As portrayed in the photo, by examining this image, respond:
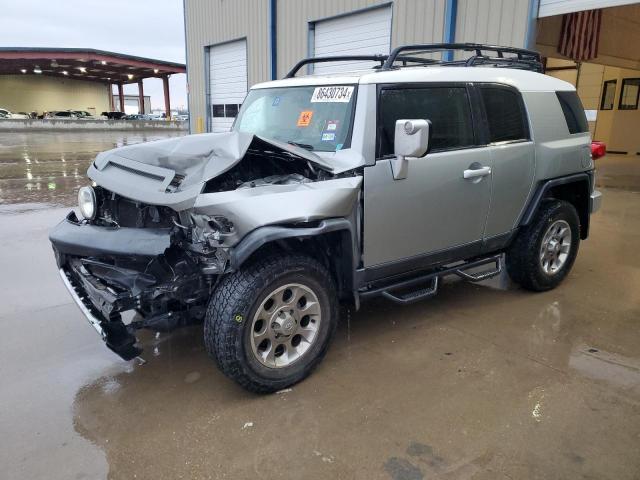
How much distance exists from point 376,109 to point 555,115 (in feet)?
6.99

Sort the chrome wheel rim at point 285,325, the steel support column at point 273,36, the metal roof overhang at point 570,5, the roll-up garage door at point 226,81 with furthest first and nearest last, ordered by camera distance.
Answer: the roll-up garage door at point 226,81
the steel support column at point 273,36
the metal roof overhang at point 570,5
the chrome wheel rim at point 285,325

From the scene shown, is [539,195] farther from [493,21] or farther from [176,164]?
[493,21]

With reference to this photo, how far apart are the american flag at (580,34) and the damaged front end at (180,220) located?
9495 mm

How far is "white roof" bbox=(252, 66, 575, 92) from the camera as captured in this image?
3441mm

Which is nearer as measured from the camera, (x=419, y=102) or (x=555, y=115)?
(x=419, y=102)

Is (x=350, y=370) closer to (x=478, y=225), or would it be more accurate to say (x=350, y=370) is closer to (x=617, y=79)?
(x=478, y=225)

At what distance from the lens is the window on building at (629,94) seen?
18547 millimetres

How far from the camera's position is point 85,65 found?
4319cm

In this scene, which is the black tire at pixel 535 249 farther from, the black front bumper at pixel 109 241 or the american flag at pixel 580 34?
the american flag at pixel 580 34

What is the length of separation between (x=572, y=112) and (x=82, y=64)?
46351 millimetres

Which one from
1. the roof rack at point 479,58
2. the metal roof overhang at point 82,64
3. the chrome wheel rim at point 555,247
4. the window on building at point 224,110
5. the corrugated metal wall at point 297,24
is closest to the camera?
the roof rack at point 479,58

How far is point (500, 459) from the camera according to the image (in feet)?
8.20

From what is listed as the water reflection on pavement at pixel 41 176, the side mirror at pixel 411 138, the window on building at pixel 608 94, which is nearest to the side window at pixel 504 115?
the side mirror at pixel 411 138

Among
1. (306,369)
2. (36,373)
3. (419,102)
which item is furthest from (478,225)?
(36,373)
